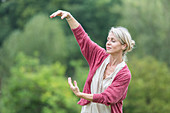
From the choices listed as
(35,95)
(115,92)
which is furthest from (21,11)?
(115,92)

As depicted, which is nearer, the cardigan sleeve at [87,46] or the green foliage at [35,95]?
the cardigan sleeve at [87,46]

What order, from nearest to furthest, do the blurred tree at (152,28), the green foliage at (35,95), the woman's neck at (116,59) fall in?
the woman's neck at (116,59)
the green foliage at (35,95)
the blurred tree at (152,28)

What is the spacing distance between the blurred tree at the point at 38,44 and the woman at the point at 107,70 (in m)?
27.9

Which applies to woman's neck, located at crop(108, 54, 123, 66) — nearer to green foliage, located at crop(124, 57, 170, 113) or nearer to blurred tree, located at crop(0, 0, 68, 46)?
green foliage, located at crop(124, 57, 170, 113)

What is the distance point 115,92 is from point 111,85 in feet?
0.25

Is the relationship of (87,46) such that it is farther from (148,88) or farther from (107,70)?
(148,88)

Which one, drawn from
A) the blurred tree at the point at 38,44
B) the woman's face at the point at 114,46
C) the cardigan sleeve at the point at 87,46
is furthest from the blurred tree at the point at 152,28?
the woman's face at the point at 114,46

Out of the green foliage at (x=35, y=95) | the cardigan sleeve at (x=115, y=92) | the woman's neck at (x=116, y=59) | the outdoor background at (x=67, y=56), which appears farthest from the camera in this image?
the outdoor background at (x=67, y=56)

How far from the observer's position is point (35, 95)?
2345cm

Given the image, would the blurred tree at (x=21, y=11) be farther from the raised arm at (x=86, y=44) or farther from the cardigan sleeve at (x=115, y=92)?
the cardigan sleeve at (x=115, y=92)

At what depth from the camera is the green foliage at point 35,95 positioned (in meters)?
22.5

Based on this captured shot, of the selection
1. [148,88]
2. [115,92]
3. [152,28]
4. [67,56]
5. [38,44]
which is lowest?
[67,56]

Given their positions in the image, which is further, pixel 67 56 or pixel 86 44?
pixel 67 56

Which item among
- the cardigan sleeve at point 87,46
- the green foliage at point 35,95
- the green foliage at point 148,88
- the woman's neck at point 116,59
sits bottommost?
the green foliage at point 148,88
